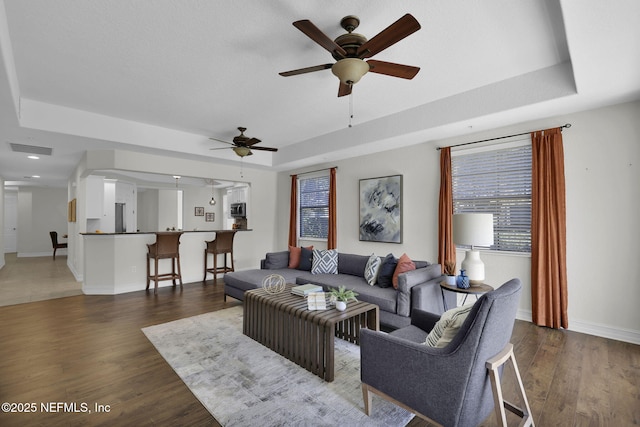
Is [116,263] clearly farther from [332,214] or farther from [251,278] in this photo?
[332,214]

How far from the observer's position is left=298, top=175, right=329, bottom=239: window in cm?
656

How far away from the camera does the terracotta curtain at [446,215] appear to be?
436cm

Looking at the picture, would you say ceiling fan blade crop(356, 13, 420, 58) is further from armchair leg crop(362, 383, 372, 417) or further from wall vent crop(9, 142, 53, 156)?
wall vent crop(9, 142, 53, 156)

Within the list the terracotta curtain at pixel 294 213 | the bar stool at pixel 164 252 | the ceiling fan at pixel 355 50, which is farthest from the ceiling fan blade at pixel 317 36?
the terracotta curtain at pixel 294 213

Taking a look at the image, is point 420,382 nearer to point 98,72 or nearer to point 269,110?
point 269,110

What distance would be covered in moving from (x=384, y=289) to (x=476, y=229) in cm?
124

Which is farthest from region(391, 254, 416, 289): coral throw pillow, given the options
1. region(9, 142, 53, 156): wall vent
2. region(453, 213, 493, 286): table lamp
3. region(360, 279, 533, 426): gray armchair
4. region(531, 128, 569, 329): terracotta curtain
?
region(9, 142, 53, 156): wall vent

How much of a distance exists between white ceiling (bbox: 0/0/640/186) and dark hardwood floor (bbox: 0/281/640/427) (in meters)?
2.54

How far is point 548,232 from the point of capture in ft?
11.5

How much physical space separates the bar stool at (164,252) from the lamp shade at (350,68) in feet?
14.4

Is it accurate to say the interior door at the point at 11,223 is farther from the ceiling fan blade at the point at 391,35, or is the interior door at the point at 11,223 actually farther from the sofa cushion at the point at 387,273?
the ceiling fan blade at the point at 391,35

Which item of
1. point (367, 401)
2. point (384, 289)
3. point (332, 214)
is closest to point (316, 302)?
point (367, 401)

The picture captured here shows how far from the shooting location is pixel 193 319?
3.80 m

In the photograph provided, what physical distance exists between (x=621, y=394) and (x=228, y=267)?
611 centimetres
